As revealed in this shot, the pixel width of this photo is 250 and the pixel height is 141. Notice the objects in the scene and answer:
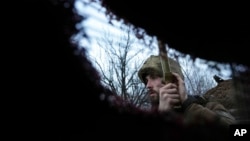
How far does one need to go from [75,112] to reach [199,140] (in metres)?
0.33

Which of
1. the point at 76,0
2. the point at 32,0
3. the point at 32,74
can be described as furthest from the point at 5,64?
the point at 76,0

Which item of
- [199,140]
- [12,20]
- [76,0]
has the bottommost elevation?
[199,140]

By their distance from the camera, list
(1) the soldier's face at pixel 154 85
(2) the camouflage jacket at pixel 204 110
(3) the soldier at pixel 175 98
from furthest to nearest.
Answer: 1. (1) the soldier's face at pixel 154 85
2. (3) the soldier at pixel 175 98
3. (2) the camouflage jacket at pixel 204 110

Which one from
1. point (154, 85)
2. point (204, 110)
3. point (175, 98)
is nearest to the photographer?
point (204, 110)

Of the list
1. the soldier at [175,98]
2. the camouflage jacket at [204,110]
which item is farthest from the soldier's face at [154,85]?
the camouflage jacket at [204,110]

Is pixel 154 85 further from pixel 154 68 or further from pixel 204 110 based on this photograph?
pixel 204 110

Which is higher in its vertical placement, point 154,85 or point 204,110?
point 154,85

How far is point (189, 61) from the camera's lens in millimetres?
1893

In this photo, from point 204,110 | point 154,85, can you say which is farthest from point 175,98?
point 154,85

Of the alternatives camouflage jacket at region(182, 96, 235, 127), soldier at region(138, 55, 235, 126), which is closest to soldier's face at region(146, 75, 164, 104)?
soldier at region(138, 55, 235, 126)

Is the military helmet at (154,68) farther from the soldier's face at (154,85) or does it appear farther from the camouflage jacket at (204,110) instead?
the camouflage jacket at (204,110)

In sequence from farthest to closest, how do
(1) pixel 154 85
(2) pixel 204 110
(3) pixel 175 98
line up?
1. (1) pixel 154 85
2. (3) pixel 175 98
3. (2) pixel 204 110

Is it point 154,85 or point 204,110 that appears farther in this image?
point 154,85

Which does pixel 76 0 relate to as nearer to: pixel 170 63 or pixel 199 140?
pixel 199 140
